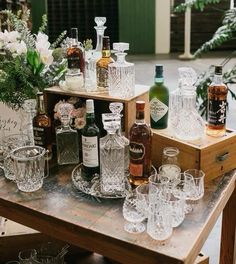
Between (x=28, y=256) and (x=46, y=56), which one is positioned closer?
(x=46, y=56)

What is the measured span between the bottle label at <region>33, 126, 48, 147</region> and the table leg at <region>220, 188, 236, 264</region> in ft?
2.39

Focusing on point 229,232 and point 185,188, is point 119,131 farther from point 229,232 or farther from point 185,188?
point 229,232

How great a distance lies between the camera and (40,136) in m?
1.58

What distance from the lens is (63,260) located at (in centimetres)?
184

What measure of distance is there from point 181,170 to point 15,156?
1.84ft

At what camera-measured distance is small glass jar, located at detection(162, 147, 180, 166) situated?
4.76 feet

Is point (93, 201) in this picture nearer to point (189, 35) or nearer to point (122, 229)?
point (122, 229)

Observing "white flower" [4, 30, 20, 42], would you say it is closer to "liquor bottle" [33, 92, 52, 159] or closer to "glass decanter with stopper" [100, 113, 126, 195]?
"liquor bottle" [33, 92, 52, 159]

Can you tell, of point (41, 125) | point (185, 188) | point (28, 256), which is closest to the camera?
point (185, 188)

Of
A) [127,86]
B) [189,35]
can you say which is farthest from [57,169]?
[189,35]

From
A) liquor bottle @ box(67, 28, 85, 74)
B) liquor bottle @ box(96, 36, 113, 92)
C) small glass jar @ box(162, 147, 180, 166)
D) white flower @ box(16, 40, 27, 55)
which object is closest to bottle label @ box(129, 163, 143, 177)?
small glass jar @ box(162, 147, 180, 166)

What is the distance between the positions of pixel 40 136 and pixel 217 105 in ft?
2.11

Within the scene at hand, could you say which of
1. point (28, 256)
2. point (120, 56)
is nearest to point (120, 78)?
point (120, 56)

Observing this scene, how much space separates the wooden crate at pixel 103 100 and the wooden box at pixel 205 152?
4.2 inches
